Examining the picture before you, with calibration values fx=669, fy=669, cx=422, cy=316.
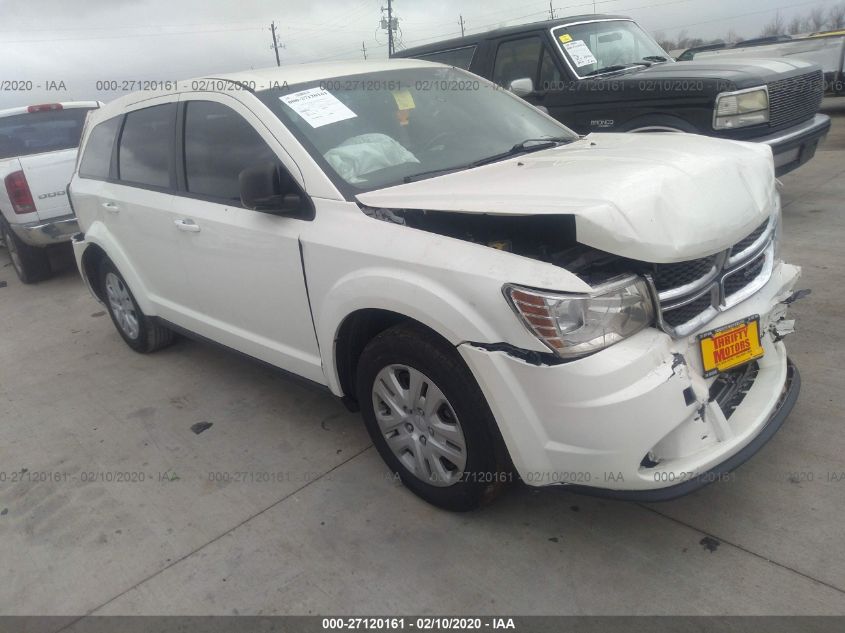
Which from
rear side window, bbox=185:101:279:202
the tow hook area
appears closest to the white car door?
rear side window, bbox=185:101:279:202

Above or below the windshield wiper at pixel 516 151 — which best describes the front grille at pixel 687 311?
below

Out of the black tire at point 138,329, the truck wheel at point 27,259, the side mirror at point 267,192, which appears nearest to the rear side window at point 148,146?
the black tire at point 138,329

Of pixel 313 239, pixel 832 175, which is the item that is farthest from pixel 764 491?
pixel 832 175

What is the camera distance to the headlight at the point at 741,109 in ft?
17.0

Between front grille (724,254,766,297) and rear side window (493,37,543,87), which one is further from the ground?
rear side window (493,37,543,87)

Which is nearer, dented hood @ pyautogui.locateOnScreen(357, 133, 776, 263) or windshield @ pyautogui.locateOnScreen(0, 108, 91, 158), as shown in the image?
dented hood @ pyautogui.locateOnScreen(357, 133, 776, 263)

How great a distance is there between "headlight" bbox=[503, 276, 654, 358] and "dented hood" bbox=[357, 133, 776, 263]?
14 centimetres

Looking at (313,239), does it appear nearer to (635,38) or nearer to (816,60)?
(635,38)

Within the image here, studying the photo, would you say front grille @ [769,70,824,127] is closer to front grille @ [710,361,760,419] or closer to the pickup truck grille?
the pickup truck grille

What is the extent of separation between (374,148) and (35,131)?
5961 mm

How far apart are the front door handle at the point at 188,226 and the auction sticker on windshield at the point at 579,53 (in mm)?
4048

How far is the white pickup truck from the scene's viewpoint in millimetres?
6594

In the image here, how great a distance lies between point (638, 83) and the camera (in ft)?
18.1

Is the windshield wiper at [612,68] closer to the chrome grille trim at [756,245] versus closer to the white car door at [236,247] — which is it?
the chrome grille trim at [756,245]
